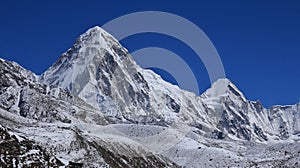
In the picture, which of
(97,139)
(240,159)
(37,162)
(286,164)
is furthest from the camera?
(240,159)

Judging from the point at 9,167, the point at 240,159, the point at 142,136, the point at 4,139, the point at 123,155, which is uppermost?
the point at 142,136

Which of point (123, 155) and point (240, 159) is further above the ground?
point (240, 159)

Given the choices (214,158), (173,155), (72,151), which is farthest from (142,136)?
(72,151)

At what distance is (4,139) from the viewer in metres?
54.6

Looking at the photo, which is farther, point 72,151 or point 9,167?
point 72,151

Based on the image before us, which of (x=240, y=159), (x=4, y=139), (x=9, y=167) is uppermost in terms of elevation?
(x=240, y=159)

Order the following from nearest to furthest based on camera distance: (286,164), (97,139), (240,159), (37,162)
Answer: (37,162), (286,164), (97,139), (240,159)

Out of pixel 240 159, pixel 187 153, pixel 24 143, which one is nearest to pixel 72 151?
pixel 24 143

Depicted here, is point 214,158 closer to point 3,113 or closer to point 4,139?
point 3,113

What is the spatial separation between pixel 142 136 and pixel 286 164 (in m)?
75.6

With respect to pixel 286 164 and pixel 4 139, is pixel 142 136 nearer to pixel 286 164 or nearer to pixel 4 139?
pixel 286 164

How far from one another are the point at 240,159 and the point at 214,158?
1045 centimetres

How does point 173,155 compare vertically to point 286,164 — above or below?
above

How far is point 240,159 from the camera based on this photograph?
16500cm
